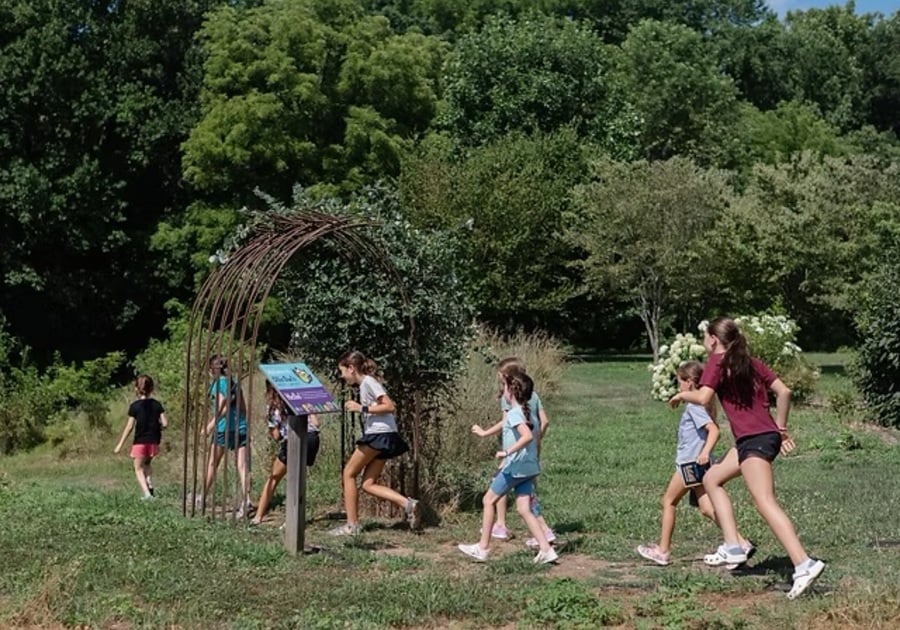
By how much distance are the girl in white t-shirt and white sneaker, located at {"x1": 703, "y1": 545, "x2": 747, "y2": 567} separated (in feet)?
9.32

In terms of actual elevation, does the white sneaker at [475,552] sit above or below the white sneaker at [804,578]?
below

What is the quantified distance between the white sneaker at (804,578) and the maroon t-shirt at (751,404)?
0.94m

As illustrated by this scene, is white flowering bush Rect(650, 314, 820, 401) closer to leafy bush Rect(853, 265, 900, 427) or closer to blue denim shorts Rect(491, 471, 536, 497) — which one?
leafy bush Rect(853, 265, 900, 427)

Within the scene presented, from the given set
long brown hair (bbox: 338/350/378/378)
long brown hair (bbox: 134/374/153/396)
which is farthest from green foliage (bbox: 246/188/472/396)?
long brown hair (bbox: 134/374/153/396)

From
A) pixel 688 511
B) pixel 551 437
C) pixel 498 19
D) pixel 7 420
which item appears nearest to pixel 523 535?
pixel 688 511

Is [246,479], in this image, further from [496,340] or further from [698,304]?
[698,304]

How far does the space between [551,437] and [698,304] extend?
56.4 ft

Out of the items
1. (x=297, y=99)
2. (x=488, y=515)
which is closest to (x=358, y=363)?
(x=488, y=515)

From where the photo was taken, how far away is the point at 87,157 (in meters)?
32.2

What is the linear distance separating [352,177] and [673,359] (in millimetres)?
13666

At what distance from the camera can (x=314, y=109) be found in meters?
33.4

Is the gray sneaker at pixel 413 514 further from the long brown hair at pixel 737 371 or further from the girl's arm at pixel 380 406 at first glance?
the long brown hair at pixel 737 371

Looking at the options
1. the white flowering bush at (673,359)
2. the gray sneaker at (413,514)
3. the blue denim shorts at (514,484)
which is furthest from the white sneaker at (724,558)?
the white flowering bush at (673,359)

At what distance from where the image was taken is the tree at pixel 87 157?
3152 centimetres
